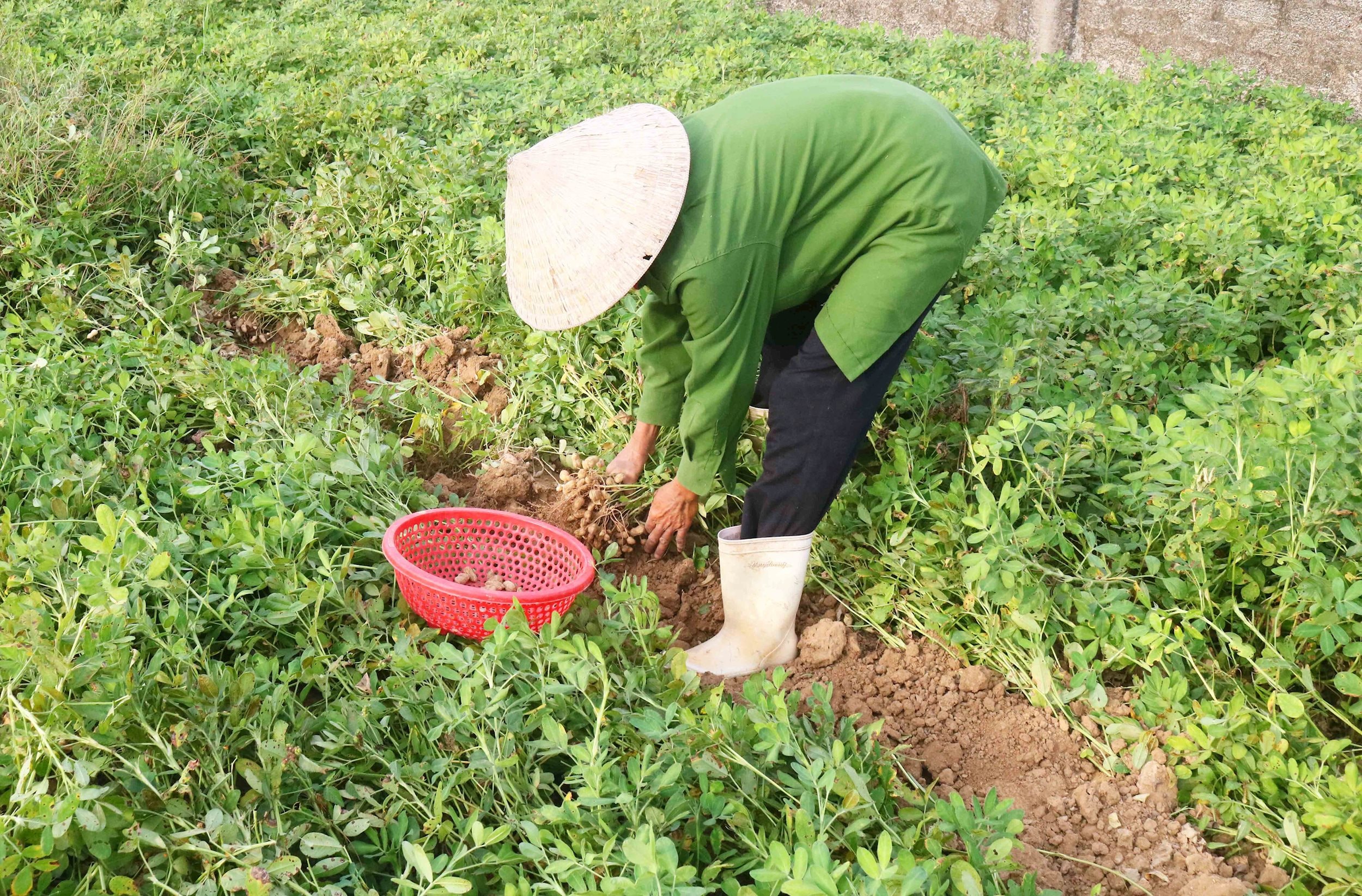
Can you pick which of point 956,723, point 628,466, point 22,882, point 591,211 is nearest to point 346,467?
point 628,466

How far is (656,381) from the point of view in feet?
9.43

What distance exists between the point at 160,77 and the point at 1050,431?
520cm

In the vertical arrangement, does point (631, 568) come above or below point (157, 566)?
below

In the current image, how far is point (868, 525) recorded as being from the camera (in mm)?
2932

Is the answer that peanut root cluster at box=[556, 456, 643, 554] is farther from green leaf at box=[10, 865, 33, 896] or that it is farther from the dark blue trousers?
green leaf at box=[10, 865, 33, 896]

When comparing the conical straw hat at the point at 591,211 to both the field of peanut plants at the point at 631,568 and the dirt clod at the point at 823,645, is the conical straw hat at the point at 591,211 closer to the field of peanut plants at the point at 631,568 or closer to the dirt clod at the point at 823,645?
the field of peanut plants at the point at 631,568

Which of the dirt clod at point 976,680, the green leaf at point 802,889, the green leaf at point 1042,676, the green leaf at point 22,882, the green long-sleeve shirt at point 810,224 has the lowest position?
the dirt clod at point 976,680

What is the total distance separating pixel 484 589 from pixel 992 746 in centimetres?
124

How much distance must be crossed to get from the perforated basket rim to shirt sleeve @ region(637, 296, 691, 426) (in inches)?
16.8

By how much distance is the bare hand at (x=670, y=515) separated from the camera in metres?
2.76

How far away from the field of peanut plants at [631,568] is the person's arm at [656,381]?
0.11 m

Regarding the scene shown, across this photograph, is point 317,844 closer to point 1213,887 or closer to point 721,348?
point 721,348

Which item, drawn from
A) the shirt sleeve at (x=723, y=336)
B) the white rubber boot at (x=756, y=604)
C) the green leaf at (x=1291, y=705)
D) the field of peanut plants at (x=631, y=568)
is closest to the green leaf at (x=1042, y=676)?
the field of peanut plants at (x=631, y=568)

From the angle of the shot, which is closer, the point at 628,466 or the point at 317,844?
the point at 317,844
